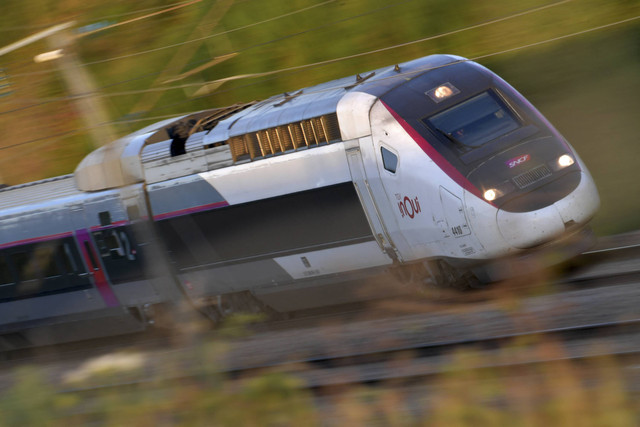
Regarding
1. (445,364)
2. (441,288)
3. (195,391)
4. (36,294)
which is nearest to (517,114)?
(441,288)

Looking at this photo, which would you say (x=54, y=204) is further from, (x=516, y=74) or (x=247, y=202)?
(x=516, y=74)

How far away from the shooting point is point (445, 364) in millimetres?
8156

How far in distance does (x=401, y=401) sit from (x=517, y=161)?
3.49 metres

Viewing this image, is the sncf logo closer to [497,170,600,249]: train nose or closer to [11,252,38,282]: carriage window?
[497,170,600,249]: train nose

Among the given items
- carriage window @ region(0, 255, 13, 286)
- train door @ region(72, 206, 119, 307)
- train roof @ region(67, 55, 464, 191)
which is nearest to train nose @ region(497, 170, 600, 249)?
train roof @ region(67, 55, 464, 191)

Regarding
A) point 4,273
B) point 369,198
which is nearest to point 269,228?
point 369,198

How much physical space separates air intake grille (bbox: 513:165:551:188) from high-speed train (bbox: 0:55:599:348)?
0.7 inches

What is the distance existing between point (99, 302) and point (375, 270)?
5.06m

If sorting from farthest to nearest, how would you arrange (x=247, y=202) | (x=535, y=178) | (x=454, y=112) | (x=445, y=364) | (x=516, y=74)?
(x=516, y=74) < (x=247, y=202) < (x=454, y=112) < (x=535, y=178) < (x=445, y=364)

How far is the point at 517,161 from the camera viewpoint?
9.40 meters

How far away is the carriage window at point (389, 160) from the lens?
9750mm

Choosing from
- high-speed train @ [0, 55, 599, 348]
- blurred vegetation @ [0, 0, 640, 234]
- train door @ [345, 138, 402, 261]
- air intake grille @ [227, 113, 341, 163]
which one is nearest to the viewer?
high-speed train @ [0, 55, 599, 348]

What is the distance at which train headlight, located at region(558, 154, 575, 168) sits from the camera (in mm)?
9492

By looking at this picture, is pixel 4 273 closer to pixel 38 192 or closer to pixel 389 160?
pixel 38 192
